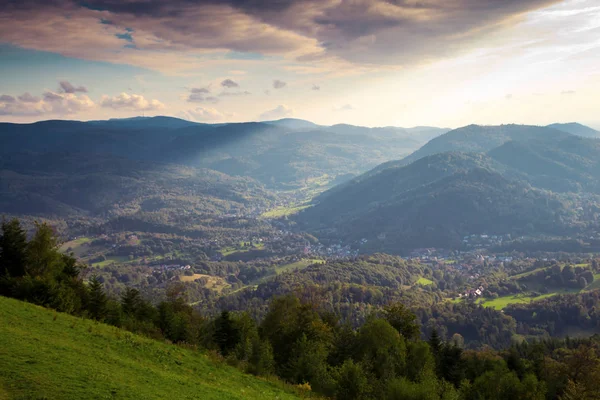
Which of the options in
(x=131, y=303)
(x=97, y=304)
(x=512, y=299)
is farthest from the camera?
(x=512, y=299)

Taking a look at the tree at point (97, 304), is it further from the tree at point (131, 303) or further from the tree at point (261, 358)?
the tree at point (261, 358)

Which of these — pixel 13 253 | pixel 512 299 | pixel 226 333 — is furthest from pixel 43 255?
pixel 512 299

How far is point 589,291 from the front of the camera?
470 feet

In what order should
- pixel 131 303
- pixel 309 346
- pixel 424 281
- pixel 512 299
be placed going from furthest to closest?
1. pixel 424 281
2. pixel 512 299
3. pixel 131 303
4. pixel 309 346

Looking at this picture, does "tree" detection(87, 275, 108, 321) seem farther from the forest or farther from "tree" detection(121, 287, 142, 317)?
"tree" detection(121, 287, 142, 317)

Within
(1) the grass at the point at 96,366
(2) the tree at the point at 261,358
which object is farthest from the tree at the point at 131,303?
(1) the grass at the point at 96,366

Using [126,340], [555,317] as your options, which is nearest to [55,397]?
[126,340]

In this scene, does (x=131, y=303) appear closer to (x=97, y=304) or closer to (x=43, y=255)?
(x=97, y=304)

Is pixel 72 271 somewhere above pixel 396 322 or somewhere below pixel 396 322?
above

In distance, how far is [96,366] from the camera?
901 inches

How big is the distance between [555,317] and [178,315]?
135801mm

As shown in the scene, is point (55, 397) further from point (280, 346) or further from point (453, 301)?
point (453, 301)

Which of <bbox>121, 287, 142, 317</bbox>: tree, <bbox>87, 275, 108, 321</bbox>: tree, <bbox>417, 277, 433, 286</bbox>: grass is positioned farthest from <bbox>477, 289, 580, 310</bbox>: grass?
<bbox>87, 275, 108, 321</bbox>: tree

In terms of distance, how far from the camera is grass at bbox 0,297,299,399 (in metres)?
19.1
